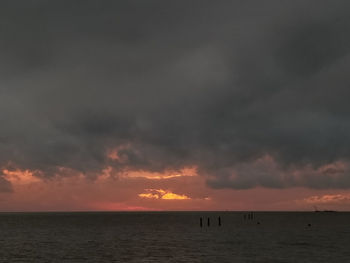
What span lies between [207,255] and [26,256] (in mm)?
26955

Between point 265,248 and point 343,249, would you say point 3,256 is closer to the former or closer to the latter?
point 265,248

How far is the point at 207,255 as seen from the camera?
60375 millimetres

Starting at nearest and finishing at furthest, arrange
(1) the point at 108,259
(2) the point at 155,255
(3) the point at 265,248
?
(1) the point at 108,259
(2) the point at 155,255
(3) the point at 265,248

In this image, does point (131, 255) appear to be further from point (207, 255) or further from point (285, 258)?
point (285, 258)

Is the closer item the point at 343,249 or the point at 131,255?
the point at 131,255

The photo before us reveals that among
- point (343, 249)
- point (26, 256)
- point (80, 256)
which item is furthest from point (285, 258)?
point (26, 256)

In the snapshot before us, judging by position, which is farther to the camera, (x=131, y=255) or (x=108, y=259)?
(x=131, y=255)

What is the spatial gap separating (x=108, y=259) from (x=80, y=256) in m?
5.88

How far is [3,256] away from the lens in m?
60.4

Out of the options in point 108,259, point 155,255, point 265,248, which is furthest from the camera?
point 265,248

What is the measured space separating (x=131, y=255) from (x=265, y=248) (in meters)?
23.9

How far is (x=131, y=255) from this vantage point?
59.5 meters

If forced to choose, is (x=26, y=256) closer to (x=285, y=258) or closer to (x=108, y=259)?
(x=108, y=259)

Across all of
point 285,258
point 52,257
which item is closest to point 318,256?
point 285,258
